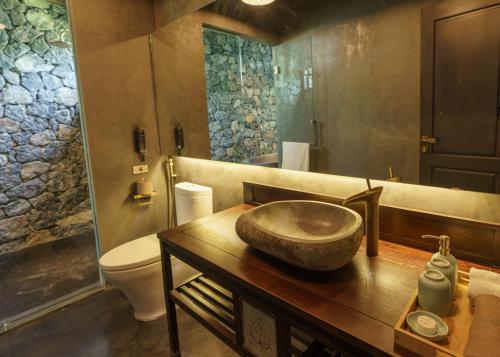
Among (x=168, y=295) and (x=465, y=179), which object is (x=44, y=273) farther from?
(x=465, y=179)

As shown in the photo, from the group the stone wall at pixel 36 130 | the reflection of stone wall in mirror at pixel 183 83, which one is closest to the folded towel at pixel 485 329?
the reflection of stone wall in mirror at pixel 183 83

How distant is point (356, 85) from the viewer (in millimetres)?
1448

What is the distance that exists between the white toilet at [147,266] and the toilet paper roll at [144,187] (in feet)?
1.14

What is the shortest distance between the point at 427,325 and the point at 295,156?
1138 mm

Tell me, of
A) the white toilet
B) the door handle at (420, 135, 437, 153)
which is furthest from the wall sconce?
the door handle at (420, 135, 437, 153)

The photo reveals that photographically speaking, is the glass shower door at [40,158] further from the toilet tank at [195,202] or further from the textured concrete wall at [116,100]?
the toilet tank at [195,202]

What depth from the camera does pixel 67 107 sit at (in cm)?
337

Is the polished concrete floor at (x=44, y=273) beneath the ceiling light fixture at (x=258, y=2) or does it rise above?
beneath

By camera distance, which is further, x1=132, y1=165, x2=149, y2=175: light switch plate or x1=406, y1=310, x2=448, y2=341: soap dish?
x1=132, y1=165, x2=149, y2=175: light switch plate

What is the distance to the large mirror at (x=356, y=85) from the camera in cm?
114

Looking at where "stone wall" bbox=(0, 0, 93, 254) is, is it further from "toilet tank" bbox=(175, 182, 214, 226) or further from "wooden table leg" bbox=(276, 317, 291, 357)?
"wooden table leg" bbox=(276, 317, 291, 357)

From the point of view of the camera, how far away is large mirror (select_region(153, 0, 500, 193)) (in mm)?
1144

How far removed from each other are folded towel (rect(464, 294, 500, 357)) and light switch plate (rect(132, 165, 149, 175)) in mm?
2269

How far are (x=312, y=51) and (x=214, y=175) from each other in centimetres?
114
